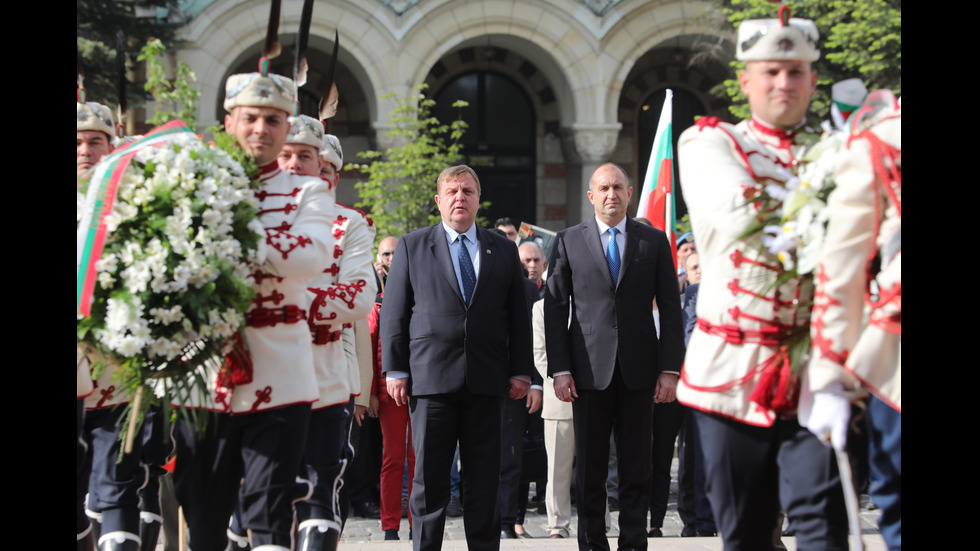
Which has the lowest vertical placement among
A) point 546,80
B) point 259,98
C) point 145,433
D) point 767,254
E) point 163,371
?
point 145,433

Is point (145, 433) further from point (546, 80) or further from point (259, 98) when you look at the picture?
point (546, 80)

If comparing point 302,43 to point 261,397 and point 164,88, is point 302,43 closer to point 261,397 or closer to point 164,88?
point 261,397

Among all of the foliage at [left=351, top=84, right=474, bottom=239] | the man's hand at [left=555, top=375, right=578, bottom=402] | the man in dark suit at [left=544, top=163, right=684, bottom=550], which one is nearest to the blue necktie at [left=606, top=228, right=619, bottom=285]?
the man in dark suit at [left=544, top=163, right=684, bottom=550]

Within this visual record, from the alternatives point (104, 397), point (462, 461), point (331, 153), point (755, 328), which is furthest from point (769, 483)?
point (331, 153)

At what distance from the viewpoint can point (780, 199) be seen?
12.7 feet

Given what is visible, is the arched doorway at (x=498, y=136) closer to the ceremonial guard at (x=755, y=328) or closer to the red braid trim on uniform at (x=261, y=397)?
the red braid trim on uniform at (x=261, y=397)

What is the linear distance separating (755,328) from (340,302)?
2182mm

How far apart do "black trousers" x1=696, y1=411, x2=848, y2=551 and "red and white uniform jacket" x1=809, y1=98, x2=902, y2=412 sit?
448 millimetres

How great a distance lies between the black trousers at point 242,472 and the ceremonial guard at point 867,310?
211 centimetres

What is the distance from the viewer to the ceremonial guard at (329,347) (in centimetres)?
510

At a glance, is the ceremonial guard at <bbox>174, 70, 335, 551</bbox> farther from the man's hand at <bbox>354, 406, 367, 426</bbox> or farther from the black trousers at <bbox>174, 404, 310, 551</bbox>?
the man's hand at <bbox>354, 406, 367, 426</bbox>

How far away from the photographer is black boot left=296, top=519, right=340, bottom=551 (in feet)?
16.4

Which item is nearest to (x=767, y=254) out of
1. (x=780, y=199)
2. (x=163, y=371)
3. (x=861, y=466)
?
(x=780, y=199)

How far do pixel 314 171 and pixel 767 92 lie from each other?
2545mm
